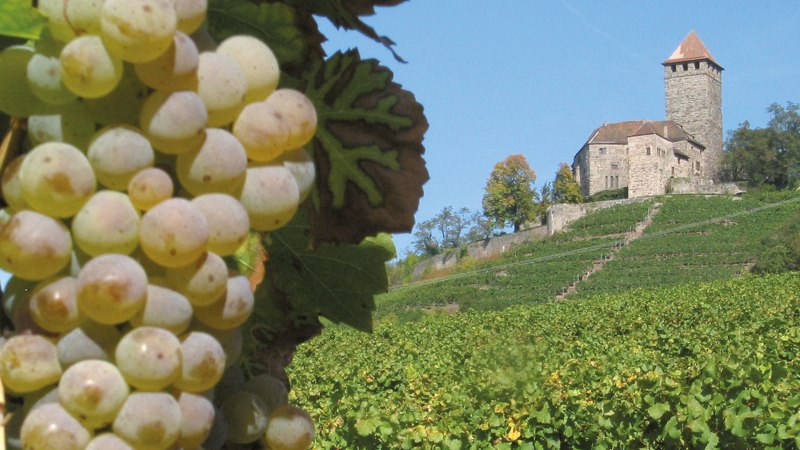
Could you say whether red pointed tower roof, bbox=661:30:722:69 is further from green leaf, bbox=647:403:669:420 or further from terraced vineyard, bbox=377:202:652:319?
green leaf, bbox=647:403:669:420

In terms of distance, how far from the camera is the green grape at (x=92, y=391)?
1.19 ft

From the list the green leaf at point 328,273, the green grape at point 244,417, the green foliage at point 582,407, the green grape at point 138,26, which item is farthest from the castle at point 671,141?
the green grape at point 138,26

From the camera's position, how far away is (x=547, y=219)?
170 ft

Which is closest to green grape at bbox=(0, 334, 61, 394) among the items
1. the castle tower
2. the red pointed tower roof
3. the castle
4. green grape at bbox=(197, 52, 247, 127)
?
green grape at bbox=(197, 52, 247, 127)

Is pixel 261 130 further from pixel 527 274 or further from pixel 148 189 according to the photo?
pixel 527 274

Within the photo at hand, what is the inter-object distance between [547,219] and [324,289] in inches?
2035

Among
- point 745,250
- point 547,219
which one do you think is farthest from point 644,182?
point 745,250

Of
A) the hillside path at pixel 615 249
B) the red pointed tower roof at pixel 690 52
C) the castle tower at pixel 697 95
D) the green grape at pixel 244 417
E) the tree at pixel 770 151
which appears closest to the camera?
the green grape at pixel 244 417

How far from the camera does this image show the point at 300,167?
0.43 meters

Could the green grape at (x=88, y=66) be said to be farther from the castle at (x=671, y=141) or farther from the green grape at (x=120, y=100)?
the castle at (x=671, y=141)

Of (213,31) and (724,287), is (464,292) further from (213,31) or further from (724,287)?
(213,31)

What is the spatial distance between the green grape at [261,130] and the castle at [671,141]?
179ft

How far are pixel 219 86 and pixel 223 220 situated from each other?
0.05 metres

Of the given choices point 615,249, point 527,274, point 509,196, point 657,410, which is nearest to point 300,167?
point 657,410
